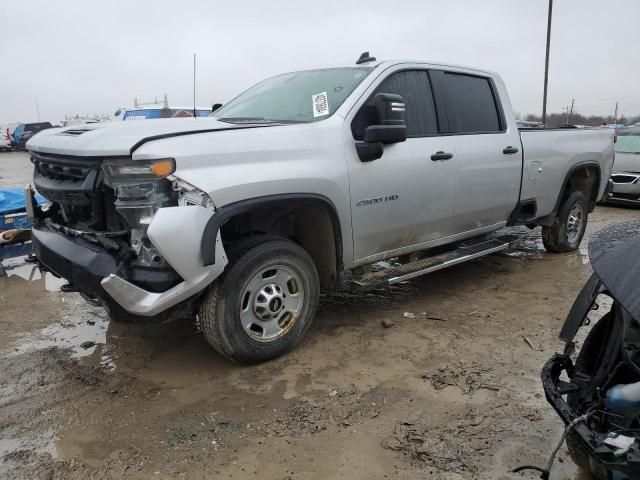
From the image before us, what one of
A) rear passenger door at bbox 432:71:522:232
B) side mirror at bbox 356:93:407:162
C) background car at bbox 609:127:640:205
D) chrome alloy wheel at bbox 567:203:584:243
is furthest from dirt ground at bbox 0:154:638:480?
background car at bbox 609:127:640:205

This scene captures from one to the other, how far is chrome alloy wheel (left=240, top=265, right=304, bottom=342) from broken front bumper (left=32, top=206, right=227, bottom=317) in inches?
15.9

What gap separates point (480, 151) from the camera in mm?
4902

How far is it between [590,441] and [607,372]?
0.36 meters

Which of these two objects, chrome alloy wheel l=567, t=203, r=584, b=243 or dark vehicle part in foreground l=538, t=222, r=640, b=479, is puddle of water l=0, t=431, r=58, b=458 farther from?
chrome alloy wheel l=567, t=203, r=584, b=243

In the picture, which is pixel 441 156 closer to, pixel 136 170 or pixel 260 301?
pixel 260 301

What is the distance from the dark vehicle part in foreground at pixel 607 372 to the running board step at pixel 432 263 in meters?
1.81

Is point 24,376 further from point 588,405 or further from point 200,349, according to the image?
point 588,405

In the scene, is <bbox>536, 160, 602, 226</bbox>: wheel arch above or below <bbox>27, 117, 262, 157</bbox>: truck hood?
below

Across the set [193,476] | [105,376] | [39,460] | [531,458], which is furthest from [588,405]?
[105,376]

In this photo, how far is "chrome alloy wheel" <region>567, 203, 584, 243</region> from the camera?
6.64 metres

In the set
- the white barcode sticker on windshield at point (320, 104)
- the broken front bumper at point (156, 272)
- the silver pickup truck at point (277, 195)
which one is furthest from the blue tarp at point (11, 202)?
the white barcode sticker on windshield at point (320, 104)

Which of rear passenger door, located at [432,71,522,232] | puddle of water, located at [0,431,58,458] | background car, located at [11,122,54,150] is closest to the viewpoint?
puddle of water, located at [0,431,58,458]

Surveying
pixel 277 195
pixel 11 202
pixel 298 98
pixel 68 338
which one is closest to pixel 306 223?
pixel 277 195

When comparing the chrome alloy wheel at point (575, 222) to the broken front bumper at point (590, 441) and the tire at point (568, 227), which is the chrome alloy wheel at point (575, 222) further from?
the broken front bumper at point (590, 441)
